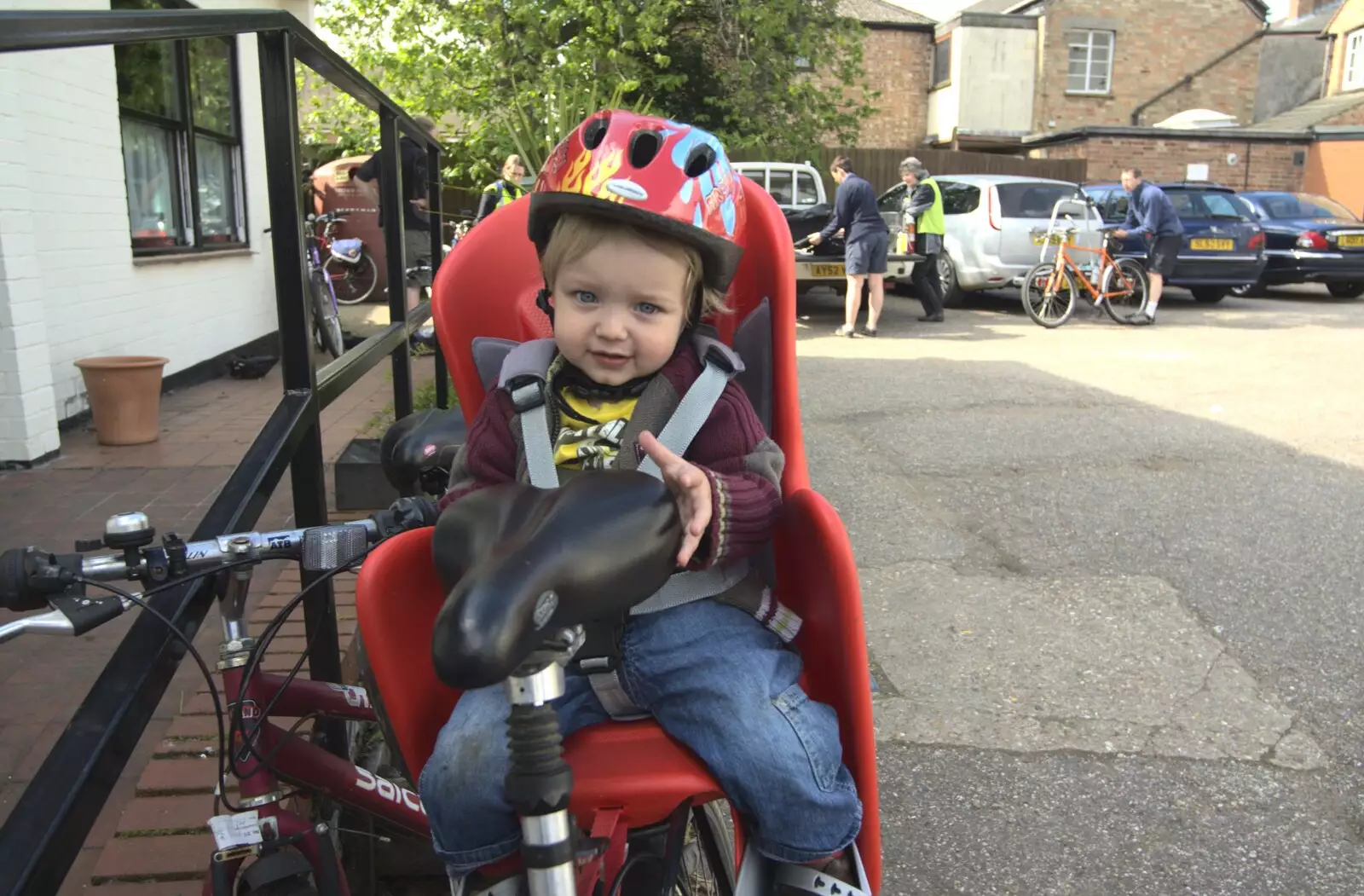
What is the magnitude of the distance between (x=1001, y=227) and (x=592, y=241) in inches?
499

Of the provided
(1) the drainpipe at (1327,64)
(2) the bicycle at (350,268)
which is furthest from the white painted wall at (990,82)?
(2) the bicycle at (350,268)

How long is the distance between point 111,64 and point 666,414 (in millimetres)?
6813

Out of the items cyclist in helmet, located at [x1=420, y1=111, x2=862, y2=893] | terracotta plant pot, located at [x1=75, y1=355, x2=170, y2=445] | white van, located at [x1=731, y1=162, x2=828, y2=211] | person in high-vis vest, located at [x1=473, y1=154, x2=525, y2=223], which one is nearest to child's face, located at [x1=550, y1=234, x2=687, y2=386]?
cyclist in helmet, located at [x1=420, y1=111, x2=862, y2=893]

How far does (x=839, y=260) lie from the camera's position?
12.8 meters

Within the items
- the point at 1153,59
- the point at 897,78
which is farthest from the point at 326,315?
the point at 1153,59

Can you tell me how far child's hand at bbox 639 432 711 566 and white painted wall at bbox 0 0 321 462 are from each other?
422cm

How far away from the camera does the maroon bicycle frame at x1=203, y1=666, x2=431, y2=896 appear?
1.84 meters

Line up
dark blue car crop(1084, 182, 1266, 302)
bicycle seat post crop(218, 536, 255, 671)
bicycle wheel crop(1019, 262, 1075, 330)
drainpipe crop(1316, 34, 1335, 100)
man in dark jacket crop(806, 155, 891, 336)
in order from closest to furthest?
1. bicycle seat post crop(218, 536, 255, 671)
2. man in dark jacket crop(806, 155, 891, 336)
3. bicycle wheel crop(1019, 262, 1075, 330)
4. dark blue car crop(1084, 182, 1266, 302)
5. drainpipe crop(1316, 34, 1335, 100)

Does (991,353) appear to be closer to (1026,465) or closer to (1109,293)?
(1109,293)

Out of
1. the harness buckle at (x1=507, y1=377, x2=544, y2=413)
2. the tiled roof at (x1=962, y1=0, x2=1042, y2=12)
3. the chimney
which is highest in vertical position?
the chimney

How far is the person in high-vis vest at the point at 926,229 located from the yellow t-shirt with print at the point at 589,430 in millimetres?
11447

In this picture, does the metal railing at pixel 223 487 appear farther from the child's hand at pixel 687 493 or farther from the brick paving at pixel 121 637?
the child's hand at pixel 687 493

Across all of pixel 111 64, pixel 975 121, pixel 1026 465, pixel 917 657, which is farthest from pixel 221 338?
pixel 975 121

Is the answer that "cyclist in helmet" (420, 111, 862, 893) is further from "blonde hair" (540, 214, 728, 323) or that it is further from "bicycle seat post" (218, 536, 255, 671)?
"bicycle seat post" (218, 536, 255, 671)
